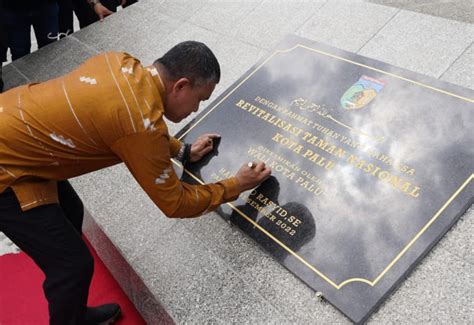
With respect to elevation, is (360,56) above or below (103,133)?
below

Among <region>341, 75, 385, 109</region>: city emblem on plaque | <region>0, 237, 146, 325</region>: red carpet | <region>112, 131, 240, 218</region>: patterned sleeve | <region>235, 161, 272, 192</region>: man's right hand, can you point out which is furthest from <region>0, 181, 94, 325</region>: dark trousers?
<region>341, 75, 385, 109</region>: city emblem on plaque

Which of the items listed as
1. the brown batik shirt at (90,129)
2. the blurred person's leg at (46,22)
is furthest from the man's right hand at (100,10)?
the brown batik shirt at (90,129)

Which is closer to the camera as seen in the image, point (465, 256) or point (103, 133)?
point (103, 133)

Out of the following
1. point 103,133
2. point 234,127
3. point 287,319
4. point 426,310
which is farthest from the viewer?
point 234,127

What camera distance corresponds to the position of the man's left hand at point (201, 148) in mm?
3215

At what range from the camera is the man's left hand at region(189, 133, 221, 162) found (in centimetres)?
321

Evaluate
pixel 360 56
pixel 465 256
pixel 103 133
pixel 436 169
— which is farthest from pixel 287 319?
pixel 360 56

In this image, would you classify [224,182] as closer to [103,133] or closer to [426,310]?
[103,133]

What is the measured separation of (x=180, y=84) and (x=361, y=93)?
1429 millimetres

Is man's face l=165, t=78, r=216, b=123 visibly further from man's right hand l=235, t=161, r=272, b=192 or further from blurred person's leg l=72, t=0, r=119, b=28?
blurred person's leg l=72, t=0, r=119, b=28

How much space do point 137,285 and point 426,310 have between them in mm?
1711

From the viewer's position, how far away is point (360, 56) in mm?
3383

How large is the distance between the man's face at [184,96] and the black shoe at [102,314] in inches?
57.7

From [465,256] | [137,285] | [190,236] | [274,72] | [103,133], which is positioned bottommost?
[137,285]
